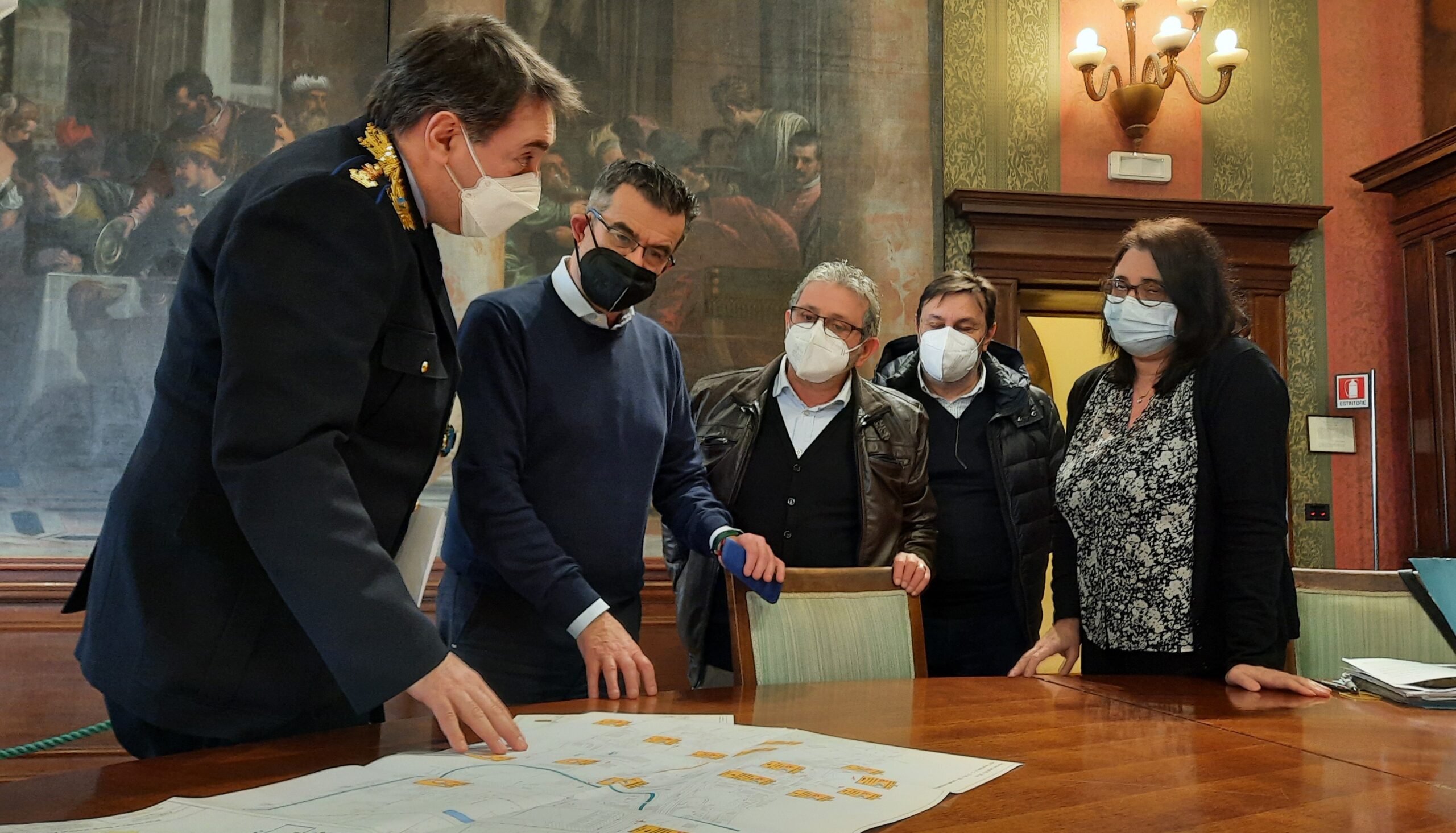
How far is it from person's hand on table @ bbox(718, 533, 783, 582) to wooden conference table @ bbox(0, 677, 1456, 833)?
25 centimetres

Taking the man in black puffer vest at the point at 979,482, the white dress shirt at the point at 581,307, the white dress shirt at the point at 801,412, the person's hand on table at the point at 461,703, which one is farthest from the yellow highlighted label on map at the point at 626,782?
the man in black puffer vest at the point at 979,482

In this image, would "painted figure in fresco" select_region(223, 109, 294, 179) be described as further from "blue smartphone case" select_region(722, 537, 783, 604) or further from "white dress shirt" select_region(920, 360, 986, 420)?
"blue smartphone case" select_region(722, 537, 783, 604)

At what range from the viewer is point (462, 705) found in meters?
1.11

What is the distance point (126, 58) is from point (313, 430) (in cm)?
385

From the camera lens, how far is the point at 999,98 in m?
5.00

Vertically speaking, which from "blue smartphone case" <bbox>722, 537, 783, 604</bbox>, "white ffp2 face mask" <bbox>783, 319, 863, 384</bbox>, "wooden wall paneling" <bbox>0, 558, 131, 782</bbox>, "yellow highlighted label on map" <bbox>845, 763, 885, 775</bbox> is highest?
"white ffp2 face mask" <bbox>783, 319, 863, 384</bbox>

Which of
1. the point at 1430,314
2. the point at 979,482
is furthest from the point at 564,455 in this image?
the point at 1430,314

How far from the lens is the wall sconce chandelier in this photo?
15.9ft

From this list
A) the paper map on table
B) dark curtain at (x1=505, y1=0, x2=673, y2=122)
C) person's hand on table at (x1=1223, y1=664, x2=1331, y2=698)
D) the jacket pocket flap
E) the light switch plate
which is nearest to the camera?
the paper map on table

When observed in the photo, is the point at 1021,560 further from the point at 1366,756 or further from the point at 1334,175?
the point at 1334,175

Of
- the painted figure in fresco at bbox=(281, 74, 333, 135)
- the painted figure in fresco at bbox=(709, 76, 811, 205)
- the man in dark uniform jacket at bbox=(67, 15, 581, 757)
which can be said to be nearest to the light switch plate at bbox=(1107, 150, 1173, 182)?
the painted figure in fresco at bbox=(709, 76, 811, 205)

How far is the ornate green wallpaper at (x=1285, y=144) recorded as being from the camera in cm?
514

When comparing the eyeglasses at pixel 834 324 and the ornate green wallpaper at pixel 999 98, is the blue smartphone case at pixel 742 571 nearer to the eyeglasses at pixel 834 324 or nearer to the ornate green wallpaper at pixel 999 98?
the eyeglasses at pixel 834 324

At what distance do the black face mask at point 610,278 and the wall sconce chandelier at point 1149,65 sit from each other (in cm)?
357
